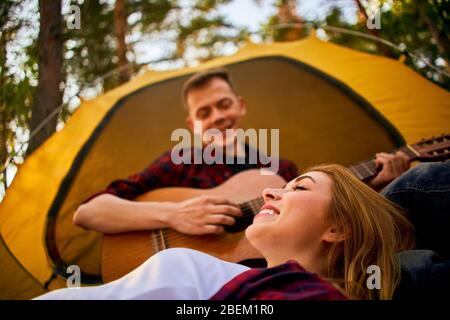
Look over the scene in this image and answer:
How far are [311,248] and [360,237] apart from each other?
12 cm

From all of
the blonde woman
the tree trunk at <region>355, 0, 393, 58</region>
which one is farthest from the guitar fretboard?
the tree trunk at <region>355, 0, 393, 58</region>

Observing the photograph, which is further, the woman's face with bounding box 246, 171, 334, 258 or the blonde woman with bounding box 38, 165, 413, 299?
the woman's face with bounding box 246, 171, 334, 258

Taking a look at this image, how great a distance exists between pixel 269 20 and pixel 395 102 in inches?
94.2

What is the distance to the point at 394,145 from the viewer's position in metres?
1.94

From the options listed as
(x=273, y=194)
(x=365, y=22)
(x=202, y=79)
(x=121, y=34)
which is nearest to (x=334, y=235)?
Answer: (x=273, y=194)

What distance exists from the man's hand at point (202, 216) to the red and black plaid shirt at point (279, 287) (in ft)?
2.05

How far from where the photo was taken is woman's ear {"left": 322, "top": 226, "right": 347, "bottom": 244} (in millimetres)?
988

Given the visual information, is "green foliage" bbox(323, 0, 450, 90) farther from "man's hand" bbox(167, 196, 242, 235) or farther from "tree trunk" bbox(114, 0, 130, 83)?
"tree trunk" bbox(114, 0, 130, 83)

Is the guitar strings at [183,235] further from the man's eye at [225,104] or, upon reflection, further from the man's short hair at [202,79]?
the man's short hair at [202,79]

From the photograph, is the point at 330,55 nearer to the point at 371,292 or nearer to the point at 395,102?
the point at 395,102

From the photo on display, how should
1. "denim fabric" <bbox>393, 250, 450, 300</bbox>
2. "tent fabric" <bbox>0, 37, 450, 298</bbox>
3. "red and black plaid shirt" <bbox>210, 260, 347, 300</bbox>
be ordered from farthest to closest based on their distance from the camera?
"tent fabric" <bbox>0, 37, 450, 298</bbox>
"denim fabric" <bbox>393, 250, 450, 300</bbox>
"red and black plaid shirt" <bbox>210, 260, 347, 300</bbox>

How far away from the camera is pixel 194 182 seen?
1.74m

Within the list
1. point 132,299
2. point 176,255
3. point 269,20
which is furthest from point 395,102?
point 269,20

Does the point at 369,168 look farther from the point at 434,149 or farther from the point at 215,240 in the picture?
the point at 215,240
